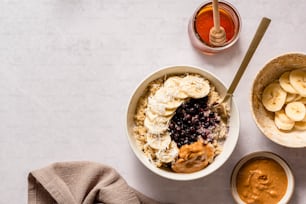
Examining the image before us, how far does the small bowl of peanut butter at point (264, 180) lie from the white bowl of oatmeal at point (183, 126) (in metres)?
0.11

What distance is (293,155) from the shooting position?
169 centimetres

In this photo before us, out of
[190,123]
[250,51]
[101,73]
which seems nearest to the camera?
[250,51]

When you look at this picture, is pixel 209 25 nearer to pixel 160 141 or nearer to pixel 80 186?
pixel 160 141

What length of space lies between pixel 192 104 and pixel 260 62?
276mm

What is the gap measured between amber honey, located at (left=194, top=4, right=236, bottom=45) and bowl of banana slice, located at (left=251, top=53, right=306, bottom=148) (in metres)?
0.17

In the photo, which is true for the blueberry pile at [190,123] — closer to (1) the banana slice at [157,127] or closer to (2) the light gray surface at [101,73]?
(1) the banana slice at [157,127]

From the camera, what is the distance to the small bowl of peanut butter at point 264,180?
164 centimetres

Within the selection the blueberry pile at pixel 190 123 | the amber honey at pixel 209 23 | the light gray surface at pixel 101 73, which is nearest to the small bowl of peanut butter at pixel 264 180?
the light gray surface at pixel 101 73

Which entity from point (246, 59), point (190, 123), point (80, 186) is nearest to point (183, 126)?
point (190, 123)

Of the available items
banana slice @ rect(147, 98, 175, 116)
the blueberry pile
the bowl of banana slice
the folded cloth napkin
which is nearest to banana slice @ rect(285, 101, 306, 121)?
the bowl of banana slice

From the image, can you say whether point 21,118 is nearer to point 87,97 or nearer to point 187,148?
point 87,97

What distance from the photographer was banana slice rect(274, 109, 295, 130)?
1.62m

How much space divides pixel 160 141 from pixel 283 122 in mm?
376

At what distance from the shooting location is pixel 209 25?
1.67 m
